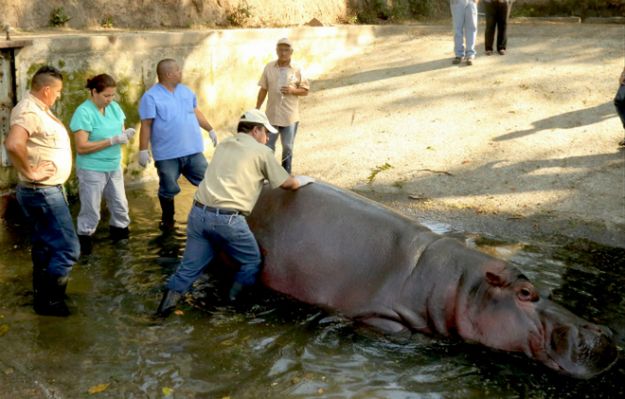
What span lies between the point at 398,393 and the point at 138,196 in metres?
5.09

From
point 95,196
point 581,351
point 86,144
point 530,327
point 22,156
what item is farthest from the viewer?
point 95,196

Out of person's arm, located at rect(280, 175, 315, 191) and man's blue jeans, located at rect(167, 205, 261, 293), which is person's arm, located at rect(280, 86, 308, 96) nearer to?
person's arm, located at rect(280, 175, 315, 191)

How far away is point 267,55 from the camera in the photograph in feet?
39.7

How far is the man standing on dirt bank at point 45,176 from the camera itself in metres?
5.40

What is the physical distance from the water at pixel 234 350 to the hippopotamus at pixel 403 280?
0.12m

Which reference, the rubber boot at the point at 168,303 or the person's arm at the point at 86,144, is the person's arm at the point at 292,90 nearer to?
the person's arm at the point at 86,144

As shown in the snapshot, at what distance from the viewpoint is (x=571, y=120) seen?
1069 centimetres

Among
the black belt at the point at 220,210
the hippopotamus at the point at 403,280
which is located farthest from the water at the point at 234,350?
the black belt at the point at 220,210

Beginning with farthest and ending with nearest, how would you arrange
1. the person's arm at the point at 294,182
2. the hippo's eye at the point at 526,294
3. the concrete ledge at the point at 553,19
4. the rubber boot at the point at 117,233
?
the concrete ledge at the point at 553,19
the rubber boot at the point at 117,233
the person's arm at the point at 294,182
the hippo's eye at the point at 526,294

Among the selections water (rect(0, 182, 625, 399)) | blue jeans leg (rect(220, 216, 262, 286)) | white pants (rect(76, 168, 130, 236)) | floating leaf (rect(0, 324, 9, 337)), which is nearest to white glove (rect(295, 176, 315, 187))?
blue jeans leg (rect(220, 216, 262, 286))

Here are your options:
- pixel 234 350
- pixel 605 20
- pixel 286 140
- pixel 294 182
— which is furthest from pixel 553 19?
pixel 234 350

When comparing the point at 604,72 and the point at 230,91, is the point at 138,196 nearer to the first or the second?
the point at 230,91

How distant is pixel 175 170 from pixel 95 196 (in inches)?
41.1

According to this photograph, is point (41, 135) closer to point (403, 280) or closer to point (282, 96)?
point (403, 280)
